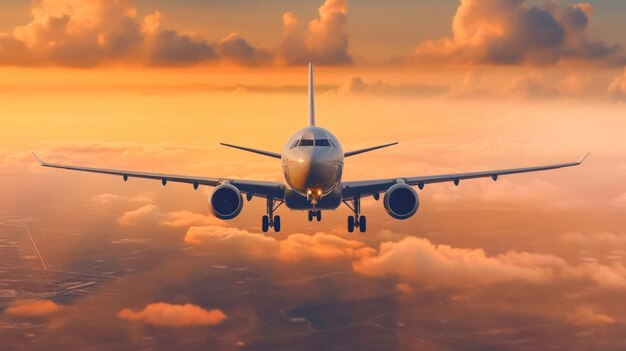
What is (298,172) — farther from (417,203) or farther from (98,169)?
(98,169)

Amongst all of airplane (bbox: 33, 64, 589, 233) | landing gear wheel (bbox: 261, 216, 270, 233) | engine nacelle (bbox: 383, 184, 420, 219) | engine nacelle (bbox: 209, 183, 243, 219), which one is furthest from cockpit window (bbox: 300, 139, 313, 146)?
landing gear wheel (bbox: 261, 216, 270, 233)

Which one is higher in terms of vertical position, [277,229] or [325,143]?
[325,143]

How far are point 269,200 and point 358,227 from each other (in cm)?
770

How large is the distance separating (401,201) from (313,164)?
33.1 ft

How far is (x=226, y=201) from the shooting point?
51.2m

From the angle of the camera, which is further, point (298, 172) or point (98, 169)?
point (98, 169)

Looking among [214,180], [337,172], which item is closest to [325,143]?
[337,172]

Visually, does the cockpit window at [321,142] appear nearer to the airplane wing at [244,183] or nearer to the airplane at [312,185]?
the airplane at [312,185]

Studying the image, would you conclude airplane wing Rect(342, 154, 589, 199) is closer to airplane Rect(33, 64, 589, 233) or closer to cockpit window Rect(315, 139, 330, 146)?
airplane Rect(33, 64, 589, 233)

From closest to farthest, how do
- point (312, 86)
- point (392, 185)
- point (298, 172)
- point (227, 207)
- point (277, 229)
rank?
point (298, 172) < point (227, 207) < point (392, 185) < point (277, 229) < point (312, 86)

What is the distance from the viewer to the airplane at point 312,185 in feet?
149

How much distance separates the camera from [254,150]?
51.6 m

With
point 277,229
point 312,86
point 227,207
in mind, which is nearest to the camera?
point 227,207

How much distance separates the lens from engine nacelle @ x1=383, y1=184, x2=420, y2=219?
170ft
